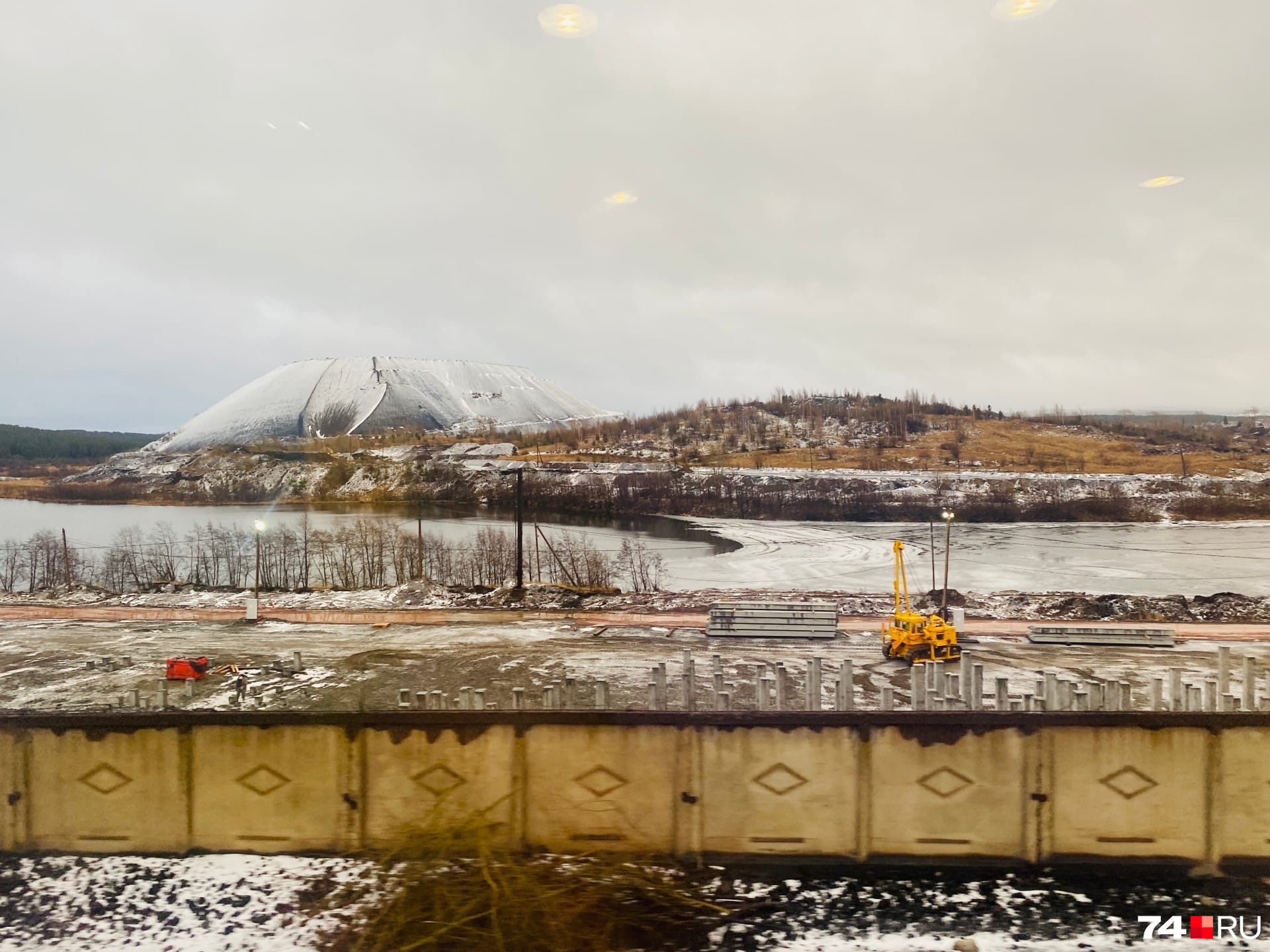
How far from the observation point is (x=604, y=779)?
777cm

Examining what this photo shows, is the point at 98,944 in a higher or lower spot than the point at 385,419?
lower

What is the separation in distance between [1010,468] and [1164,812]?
244ft

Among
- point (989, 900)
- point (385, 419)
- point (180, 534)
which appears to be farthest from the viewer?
point (385, 419)

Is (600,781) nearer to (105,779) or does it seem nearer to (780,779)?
(780,779)

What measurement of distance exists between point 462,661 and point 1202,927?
15.7 metres

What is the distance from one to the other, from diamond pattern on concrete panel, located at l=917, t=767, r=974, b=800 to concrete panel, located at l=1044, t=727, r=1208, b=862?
0.91 metres

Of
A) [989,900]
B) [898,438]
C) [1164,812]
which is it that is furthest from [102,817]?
[898,438]

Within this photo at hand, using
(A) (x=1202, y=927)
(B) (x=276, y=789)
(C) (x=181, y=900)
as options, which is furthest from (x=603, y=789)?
(A) (x=1202, y=927)

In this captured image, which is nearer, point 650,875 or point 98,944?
point 98,944

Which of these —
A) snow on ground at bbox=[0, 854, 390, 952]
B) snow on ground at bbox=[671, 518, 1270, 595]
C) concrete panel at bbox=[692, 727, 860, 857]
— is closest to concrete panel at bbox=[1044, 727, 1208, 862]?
concrete panel at bbox=[692, 727, 860, 857]

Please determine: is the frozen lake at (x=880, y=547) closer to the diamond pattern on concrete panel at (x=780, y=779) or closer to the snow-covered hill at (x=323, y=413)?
the diamond pattern on concrete panel at (x=780, y=779)

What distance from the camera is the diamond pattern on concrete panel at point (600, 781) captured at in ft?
25.5

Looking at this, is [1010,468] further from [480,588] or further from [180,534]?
[180,534]

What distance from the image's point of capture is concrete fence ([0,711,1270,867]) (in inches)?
295
